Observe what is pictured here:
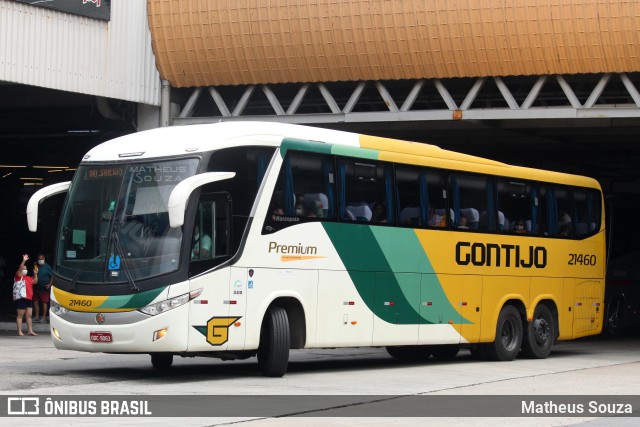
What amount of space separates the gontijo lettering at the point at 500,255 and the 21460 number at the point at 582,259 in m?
1.05

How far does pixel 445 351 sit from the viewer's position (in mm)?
21391

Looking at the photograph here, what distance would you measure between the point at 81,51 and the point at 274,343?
42.3 ft

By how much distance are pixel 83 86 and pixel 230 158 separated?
1211 cm

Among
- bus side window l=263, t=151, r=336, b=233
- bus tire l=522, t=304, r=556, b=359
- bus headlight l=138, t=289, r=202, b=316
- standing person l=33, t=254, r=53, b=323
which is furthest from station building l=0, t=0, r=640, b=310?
bus headlight l=138, t=289, r=202, b=316

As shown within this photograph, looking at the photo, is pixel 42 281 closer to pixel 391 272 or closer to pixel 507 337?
pixel 507 337

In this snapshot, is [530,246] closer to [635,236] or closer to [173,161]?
[173,161]

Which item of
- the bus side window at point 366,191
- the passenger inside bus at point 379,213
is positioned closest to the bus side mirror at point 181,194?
the bus side window at point 366,191

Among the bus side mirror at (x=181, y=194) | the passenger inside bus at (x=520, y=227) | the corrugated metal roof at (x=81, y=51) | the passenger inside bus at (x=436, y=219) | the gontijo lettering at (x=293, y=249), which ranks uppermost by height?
the corrugated metal roof at (x=81, y=51)

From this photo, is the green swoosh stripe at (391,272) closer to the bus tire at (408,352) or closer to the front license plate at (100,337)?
the bus tire at (408,352)

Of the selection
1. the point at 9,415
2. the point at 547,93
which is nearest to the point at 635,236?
the point at 547,93

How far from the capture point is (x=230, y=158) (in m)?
15.5

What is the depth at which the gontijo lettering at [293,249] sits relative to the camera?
1592 cm

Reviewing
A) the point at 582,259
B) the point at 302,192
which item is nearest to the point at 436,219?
the point at 302,192

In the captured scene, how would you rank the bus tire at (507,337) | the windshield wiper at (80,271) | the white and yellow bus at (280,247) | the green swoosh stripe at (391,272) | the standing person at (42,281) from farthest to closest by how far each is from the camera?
the standing person at (42,281) → the bus tire at (507,337) → the green swoosh stripe at (391,272) → the windshield wiper at (80,271) → the white and yellow bus at (280,247)
